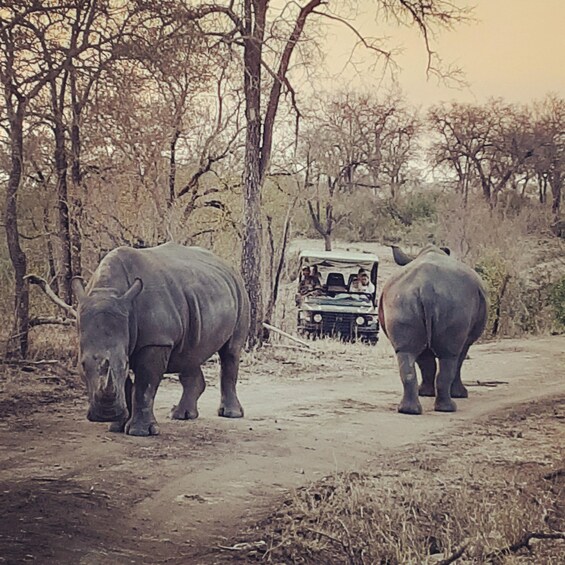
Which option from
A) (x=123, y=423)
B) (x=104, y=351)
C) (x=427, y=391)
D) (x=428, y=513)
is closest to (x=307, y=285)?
(x=427, y=391)

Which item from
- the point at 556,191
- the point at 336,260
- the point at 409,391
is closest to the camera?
the point at 409,391

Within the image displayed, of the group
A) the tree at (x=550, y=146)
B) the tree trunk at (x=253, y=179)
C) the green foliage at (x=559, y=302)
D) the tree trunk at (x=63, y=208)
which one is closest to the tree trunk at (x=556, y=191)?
the tree at (x=550, y=146)

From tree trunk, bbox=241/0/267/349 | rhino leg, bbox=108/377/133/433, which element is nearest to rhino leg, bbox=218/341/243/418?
rhino leg, bbox=108/377/133/433

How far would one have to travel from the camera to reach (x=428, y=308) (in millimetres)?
6734

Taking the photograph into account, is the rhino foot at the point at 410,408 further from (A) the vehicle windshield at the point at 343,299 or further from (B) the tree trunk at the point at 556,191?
(B) the tree trunk at the point at 556,191

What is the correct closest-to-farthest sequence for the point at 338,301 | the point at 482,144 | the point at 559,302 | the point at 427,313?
the point at 427,313, the point at 559,302, the point at 338,301, the point at 482,144

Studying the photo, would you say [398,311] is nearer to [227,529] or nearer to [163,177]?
[227,529]

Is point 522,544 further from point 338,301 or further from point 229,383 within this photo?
point 338,301

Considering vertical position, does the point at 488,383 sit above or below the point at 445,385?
below

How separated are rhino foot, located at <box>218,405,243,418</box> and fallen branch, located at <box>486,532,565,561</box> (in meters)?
3.02

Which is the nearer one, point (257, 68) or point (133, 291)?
point (133, 291)

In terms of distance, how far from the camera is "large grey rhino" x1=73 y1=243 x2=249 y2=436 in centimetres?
487

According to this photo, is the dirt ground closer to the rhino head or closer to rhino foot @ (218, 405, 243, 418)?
rhino foot @ (218, 405, 243, 418)

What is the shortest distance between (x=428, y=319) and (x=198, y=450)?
2309mm
